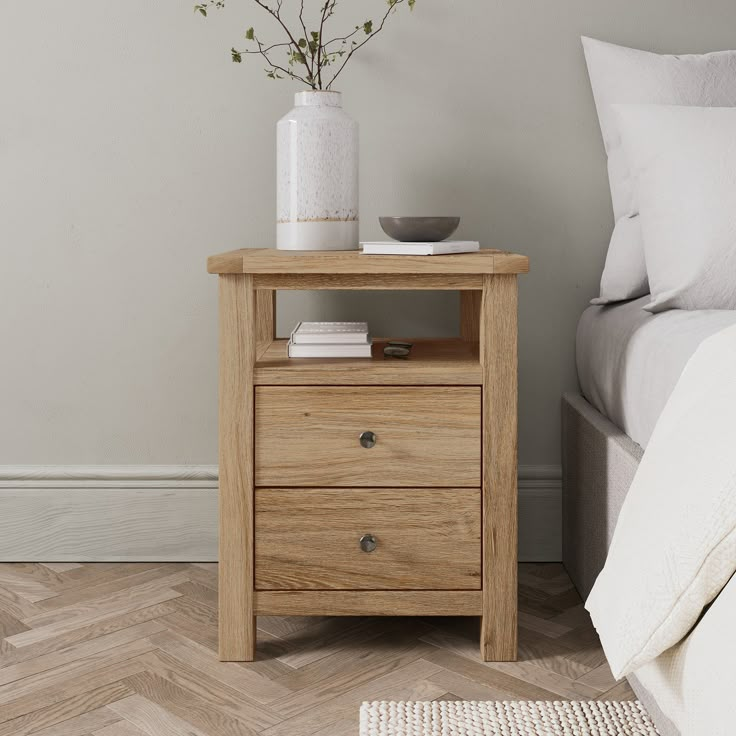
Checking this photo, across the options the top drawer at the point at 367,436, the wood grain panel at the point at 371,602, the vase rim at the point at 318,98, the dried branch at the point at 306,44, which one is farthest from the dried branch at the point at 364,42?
the wood grain panel at the point at 371,602

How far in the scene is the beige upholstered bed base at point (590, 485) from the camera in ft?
4.48

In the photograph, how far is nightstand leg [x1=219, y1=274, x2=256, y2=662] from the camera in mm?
1382

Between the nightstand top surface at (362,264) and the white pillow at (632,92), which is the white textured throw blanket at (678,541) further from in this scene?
the white pillow at (632,92)

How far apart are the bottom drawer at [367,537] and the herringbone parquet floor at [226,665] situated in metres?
0.14

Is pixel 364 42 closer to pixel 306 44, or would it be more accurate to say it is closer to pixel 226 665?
pixel 306 44

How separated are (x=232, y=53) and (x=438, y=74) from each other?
439mm

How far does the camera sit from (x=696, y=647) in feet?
2.52

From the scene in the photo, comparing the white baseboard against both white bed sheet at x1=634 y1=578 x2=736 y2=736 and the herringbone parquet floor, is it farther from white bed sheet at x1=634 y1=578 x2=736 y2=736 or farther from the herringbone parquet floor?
white bed sheet at x1=634 y1=578 x2=736 y2=736

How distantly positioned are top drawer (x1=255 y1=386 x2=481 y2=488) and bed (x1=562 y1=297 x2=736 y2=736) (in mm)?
250

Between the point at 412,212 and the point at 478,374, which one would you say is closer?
the point at 478,374

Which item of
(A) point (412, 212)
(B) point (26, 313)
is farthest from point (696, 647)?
(B) point (26, 313)

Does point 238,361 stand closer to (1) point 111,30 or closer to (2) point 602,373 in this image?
(2) point 602,373

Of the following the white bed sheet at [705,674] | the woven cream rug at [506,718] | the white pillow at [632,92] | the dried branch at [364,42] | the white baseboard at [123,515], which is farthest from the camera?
the white baseboard at [123,515]

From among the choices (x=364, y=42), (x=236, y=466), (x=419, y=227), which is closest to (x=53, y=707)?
(x=236, y=466)
